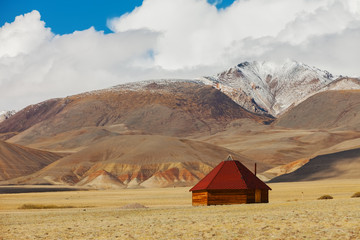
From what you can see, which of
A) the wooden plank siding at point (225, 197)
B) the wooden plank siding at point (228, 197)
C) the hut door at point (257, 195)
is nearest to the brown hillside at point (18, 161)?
the wooden plank siding at point (228, 197)

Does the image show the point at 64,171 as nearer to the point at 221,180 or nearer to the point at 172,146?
the point at 172,146

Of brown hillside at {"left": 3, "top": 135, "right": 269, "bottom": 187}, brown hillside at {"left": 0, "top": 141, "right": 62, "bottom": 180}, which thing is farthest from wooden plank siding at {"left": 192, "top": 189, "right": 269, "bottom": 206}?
brown hillside at {"left": 0, "top": 141, "right": 62, "bottom": 180}

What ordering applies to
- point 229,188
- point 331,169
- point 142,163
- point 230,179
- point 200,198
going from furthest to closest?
1. point 142,163
2. point 331,169
3. point 200,198
4. point 230,179
5. point 229,188

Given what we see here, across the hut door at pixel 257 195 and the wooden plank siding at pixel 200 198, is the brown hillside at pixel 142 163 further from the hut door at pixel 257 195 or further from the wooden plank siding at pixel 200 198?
the hut door at pixel 257 195

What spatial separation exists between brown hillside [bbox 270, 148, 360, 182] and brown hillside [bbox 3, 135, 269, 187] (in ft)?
90.8

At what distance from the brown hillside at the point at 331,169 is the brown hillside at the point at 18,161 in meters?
78.3

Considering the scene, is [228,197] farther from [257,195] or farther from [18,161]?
[18,161]

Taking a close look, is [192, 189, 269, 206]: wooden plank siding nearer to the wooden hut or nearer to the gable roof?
the wooden hut

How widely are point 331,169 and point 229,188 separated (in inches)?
3134

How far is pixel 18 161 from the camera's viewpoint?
168m

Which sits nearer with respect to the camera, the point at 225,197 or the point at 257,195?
the point at 225,197

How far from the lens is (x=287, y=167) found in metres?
152

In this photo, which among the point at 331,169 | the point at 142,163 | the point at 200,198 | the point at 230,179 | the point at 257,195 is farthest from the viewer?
the point at 142,163

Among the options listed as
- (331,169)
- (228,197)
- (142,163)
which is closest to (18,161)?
(142,163)
